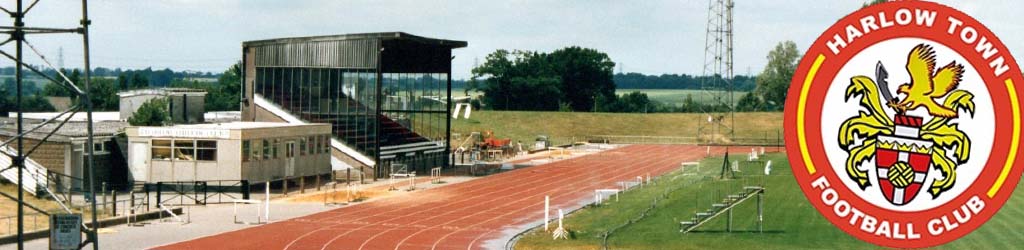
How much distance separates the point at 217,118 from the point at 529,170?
18365 millimetres

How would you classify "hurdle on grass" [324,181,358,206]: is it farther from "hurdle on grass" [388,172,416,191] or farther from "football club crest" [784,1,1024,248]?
"football club crest" [784,1,1024,248]

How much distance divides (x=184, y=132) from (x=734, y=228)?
86.7 feet

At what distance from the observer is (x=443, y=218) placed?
45.1 metres

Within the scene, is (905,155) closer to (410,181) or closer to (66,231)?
(66,231)

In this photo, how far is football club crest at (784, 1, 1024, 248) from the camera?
10.7m

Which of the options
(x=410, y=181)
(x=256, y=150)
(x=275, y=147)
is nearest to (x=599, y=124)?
(x=410, y=181)

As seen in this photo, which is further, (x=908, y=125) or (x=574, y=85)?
(x=574, y=85)

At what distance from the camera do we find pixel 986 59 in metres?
10.6

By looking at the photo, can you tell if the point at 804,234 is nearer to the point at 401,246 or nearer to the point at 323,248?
the point at 401,246

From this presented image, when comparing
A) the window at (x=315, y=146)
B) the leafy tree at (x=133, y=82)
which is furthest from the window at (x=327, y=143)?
the leafy tree at (x=133, y=82)

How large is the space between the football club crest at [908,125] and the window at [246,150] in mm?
44974

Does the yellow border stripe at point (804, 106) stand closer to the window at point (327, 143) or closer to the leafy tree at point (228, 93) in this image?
the window at point (327, 143)

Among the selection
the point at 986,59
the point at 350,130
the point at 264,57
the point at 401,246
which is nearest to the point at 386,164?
the point at 350,130

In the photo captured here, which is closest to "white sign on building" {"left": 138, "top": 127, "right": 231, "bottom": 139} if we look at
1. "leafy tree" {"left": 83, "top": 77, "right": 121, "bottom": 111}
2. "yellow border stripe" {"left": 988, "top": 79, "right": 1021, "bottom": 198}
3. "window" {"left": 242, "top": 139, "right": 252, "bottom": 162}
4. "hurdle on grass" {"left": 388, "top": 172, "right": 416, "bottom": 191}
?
"window" {"left": 242, "top": 139, "right": 252, "bottom": 162}
